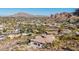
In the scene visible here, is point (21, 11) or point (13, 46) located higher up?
point (21, 11)

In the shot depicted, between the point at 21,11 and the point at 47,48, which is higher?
the point at 21,11

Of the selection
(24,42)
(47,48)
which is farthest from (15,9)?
(47,48)
